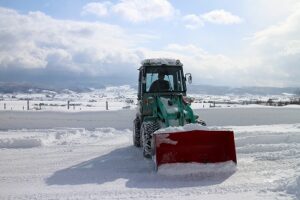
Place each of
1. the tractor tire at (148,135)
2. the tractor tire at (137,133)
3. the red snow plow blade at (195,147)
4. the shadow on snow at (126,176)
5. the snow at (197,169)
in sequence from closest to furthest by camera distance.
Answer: the shadow on snow at (126,176), the snow at (197,169), the red snow plow blade at (195,147), the tractor tire at (148,135), the tractor tire at (137,133)

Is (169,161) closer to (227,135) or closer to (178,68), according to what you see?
(227,135)

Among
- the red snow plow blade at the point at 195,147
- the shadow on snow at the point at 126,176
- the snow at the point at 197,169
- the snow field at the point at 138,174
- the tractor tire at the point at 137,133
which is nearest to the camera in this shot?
the snow field at the point at 138,174

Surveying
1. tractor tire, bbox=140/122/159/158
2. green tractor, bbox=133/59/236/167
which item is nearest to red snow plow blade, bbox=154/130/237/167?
green tractor, bbox=133/59/236/167

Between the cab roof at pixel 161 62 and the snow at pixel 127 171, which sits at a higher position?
the cab roof at pixel 161 62

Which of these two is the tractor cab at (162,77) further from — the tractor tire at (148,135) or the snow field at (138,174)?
the snow field at (138,174)

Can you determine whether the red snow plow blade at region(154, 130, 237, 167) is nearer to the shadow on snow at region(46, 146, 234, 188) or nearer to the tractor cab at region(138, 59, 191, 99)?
the shadow on snow at region(46, 146, 234, 188)

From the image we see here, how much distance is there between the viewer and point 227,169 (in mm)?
7727

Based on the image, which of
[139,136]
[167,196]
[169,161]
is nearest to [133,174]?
[169,161]

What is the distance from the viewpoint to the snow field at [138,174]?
620 cm

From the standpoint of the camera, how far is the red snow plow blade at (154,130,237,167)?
306 inches

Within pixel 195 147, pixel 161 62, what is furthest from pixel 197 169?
pixel 161 62

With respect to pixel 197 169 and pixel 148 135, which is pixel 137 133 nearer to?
pixel 148 135

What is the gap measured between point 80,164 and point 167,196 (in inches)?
134

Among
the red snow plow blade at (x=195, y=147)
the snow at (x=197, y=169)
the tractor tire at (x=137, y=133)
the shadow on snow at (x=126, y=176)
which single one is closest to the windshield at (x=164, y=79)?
the tractor tire at (x=137, y=133)
